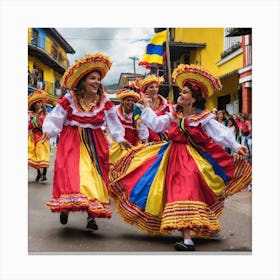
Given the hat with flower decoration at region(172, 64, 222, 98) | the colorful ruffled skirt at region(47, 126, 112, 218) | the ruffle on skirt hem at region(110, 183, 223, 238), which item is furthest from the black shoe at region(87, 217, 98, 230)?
the hat with flower decoration at region(172, 64, 222, 98)

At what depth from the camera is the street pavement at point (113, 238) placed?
5000 mm

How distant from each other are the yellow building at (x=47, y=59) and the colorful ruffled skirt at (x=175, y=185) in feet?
4.61

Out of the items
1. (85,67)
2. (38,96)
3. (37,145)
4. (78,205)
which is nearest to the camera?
(78,205)

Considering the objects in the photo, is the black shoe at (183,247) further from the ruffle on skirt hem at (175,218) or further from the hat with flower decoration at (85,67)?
the hat with flower decoration at (85,67)

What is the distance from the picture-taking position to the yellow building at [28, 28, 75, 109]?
217 inches

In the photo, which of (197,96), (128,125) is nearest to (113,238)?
(197,96)

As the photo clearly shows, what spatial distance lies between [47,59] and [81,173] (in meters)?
1.50

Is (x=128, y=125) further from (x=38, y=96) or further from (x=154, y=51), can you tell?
(x=154, y=51)

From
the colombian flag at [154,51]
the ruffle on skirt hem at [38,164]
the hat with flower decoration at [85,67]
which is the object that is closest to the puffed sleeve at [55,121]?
the hat with flower decoration at [85,67]

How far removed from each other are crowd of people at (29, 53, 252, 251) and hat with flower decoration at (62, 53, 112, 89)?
10mm

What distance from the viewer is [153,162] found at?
209 inches

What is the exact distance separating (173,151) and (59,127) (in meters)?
1.22
